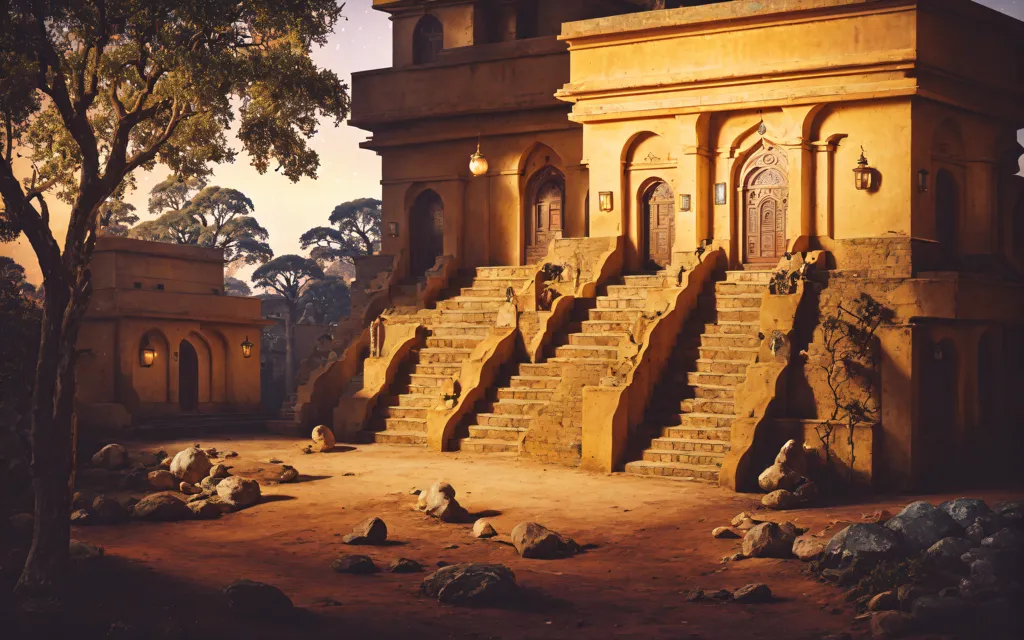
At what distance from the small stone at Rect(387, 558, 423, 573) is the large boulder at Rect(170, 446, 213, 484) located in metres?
6.01

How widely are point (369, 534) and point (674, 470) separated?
5951 millimetres

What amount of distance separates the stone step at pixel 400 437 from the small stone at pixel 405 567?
9787 mm

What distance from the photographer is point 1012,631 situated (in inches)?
373

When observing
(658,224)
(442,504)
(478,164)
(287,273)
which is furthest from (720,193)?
(287,273)

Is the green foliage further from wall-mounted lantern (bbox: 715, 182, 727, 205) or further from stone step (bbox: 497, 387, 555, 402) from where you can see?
stone step (bbox: 497, 387, 555, 402)

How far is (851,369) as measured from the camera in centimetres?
1770

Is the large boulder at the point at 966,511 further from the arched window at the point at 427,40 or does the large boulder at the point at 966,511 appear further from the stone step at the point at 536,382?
the arched window at the point at 427,40

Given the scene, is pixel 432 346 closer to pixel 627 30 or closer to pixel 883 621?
pixel 627 30

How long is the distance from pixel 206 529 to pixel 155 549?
1.49 m

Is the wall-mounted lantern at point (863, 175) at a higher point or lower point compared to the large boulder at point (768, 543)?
higher

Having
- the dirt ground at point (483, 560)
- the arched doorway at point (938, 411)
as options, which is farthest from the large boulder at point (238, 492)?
the arched doorway at point (938, 411)

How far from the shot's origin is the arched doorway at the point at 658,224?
25.7 meters

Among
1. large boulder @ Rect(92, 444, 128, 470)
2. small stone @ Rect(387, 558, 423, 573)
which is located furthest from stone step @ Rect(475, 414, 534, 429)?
small stone @ Rect(387, 558, 423, 573)

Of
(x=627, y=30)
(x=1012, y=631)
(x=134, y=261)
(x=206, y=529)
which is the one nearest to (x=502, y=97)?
(x=627, y=30)
